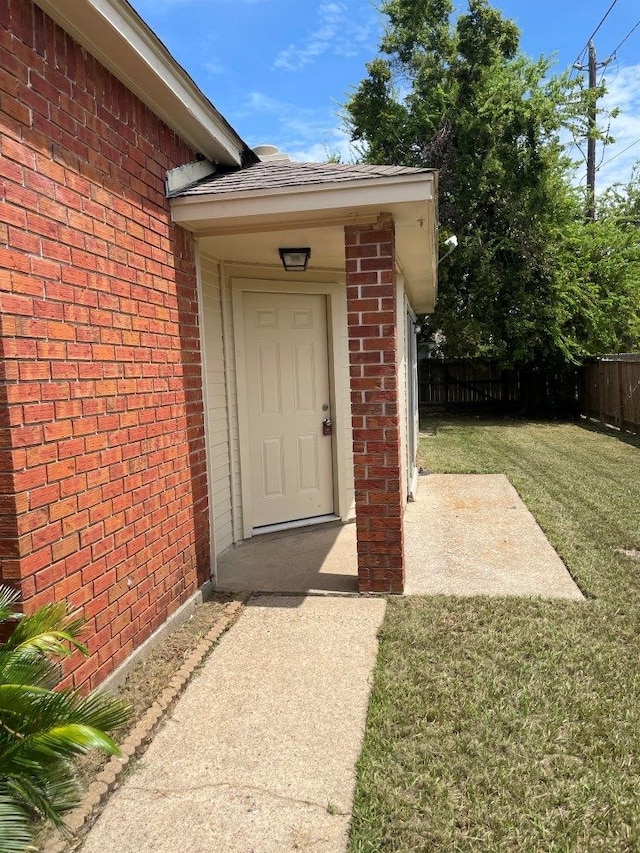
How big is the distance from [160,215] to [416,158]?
1464 centimetres

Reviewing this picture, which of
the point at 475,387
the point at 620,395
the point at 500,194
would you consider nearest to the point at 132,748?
the point at 620,395

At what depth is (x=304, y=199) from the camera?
152 inches

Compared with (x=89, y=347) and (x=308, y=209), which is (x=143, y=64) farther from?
(x=89, y=347)

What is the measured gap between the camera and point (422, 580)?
15.0 ft

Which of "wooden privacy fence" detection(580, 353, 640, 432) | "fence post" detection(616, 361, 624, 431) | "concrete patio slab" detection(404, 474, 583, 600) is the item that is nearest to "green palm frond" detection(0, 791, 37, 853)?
"concrete patio slab" detection(404, 474, 583, 600)

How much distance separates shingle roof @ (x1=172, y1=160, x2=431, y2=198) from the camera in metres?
3.84

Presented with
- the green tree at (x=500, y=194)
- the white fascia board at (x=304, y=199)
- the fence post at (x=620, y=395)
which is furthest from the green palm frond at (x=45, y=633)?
the green tree at (x=500, y=194)

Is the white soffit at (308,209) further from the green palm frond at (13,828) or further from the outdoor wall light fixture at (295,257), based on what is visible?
the green palm frond at (13,828)

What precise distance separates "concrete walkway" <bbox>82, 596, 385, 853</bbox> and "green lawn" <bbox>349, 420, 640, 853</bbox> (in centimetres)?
12

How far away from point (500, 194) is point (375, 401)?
Result: 13.6 m

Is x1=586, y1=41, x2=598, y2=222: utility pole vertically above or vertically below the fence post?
above

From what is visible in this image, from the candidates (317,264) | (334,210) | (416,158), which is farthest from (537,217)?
(334,210)

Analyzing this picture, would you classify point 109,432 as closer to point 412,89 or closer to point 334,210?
point 334,210

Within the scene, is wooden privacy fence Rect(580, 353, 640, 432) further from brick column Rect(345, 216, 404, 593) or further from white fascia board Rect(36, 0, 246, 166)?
white fascia board Rect(36, 0, 246, 166)
